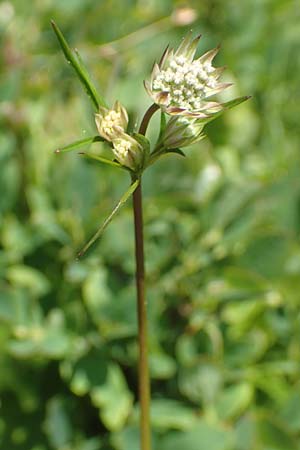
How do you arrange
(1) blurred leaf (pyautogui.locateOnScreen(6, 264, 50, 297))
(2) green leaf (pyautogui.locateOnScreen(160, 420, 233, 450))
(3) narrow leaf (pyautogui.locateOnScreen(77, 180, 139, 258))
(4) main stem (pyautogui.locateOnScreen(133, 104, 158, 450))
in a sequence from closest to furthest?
(3) narrow leaf (pyautogui.locateOnScreen(77, 180, 139, 258)) → (4) main stem (pyautogui.locateOnScreen(133, 104, 158, 450)) → (2) green leaf (pyautogui.locateOnScreen(160, 420, 233, 450)) → (1) blurred leaf (pyautogui.locateOnScreen(6, 264, 50, 297))

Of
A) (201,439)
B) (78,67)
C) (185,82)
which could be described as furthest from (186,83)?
(201,439)

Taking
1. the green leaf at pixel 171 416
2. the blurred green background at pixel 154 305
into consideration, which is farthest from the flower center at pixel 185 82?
the green leaf at pixel 171 416

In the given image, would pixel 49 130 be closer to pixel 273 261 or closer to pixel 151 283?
pixel 151 283

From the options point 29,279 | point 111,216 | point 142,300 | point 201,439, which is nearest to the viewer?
point 111,216

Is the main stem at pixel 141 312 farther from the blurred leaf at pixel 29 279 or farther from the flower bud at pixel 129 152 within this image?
the blurred leaf at pixel 29 279

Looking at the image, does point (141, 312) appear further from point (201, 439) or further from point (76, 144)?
point (201, 439)

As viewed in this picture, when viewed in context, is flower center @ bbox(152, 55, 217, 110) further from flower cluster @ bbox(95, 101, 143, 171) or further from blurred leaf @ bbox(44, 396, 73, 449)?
blurred leaf @ bbox(44, 396, 73, 449)

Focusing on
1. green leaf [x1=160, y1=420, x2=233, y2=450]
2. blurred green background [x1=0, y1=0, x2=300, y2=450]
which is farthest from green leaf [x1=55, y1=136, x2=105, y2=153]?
green leaf [x1=160, y1=420, x2=233, y2=450]

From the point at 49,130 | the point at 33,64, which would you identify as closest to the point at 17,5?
the point at 33,64
